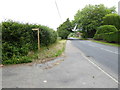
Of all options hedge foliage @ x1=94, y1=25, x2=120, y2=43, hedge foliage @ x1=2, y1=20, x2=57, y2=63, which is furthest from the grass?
hedge foliage @ x1=94, y1=25, x2=120, y2=43

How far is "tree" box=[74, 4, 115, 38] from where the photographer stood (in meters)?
38.3

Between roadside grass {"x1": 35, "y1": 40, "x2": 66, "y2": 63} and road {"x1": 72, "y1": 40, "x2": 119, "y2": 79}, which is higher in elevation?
roadside grass {"x1": 35, "y1": 40, "x2": 66, "y2": 63}

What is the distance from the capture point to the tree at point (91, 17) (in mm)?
38284


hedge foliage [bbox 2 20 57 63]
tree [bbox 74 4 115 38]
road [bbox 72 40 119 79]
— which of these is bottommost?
road [bbox 72 40 119 79]

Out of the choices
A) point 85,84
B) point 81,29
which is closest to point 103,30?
point 81,29

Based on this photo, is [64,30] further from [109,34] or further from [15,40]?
[15,40]

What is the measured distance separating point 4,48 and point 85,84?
4722mm

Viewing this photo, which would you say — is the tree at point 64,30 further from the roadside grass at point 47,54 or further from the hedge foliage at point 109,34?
the roadside grass at point 47,54

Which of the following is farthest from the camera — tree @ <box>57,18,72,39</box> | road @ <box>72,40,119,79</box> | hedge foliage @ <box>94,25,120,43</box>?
tree @ <box>57,18,72,39</box>

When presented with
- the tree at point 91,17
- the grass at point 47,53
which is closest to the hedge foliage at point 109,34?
the tree at point 91,17

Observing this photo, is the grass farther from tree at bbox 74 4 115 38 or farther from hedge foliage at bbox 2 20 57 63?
tree at bbox 74 4 115 38

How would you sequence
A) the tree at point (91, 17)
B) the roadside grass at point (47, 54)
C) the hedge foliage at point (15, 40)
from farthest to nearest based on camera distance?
the tree at point (91, 17), the roadside grass at point (47, 54), the hedge foliage at point (15, 40)

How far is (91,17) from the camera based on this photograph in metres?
40.3

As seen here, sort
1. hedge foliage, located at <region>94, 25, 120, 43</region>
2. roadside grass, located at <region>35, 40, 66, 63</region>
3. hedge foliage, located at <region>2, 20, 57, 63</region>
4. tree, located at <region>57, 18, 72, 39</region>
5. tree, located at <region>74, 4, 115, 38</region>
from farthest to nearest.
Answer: tree, located at <region>74, 4, 115, 38</region>, tree, located at <region>57, 18, 72, 39</region>, hedge foliage, located at <region>94, 25, 120, 43</region>, roadside grass, located at <region>35, 40, 66, 63</region>, hedge foliage, located at <region>2, 20, 57, 63</region>
